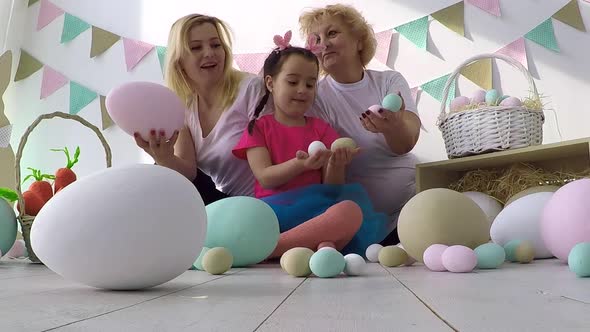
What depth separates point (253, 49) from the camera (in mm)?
2562

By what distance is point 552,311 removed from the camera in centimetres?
48

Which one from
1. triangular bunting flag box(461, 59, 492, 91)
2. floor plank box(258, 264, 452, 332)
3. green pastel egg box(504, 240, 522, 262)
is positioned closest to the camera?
floor plank box(258, 264, 452, 332)

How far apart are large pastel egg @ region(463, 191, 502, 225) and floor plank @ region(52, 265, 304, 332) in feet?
2.93

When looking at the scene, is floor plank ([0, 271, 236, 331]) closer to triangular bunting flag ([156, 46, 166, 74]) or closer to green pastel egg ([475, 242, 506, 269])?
green pastel egg ([475, 242, 506, 269])

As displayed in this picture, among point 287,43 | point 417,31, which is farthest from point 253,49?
point 287,43

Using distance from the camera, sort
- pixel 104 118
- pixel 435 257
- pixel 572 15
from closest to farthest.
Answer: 1. pixel 435 257
2. pixel 572 15
3. pixel 104 118

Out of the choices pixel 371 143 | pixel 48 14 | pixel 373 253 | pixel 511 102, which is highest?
pixel 48 14

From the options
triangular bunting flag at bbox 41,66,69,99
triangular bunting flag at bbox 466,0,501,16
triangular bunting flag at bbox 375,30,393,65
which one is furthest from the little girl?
triangular bunting flag at bbox 41,66,69,99

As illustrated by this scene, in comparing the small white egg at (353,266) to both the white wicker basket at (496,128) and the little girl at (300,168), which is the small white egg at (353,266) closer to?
the little girl at (300,168)

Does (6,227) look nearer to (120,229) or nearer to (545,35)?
(120,229)

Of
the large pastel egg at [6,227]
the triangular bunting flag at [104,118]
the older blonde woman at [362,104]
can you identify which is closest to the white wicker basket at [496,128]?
the older blonde woman at [362,104]

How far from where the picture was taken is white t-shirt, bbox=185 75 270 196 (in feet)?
5.23

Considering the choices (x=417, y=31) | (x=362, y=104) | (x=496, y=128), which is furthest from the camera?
(x=417, y=31)

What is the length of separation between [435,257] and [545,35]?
4.93 ft
